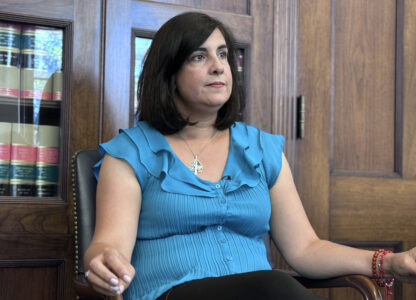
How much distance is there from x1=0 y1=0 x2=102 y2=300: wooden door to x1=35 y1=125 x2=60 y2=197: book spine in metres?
0.02

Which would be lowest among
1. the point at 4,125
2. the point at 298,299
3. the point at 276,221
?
the point at 298,299

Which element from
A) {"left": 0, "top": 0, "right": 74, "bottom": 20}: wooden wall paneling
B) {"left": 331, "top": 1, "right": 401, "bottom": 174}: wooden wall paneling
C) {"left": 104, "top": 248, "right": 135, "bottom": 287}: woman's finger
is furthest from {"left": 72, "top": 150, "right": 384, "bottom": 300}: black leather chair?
{"left": 331, "top": 1, "right": 401, "bottom": 174}: wooden wall paneling

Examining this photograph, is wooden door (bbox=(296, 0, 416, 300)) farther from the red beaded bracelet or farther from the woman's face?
the red beaded bracelet

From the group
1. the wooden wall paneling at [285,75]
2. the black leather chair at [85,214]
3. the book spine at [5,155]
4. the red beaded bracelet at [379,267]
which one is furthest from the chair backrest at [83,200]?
the wooden wall paneling at [285,75]

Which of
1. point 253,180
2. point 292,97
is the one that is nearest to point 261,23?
point 292,97

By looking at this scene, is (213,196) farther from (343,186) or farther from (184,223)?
Answer: (343,186)

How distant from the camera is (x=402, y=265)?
1.50 metres

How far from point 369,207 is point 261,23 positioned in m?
0.94

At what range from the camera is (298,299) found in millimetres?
1352

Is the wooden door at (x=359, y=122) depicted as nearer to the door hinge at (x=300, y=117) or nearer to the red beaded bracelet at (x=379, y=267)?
the door hinge at (x=300, y=117)

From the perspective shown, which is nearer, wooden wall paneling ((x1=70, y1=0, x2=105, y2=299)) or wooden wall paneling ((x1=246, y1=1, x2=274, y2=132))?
wooden wall paneling ((x1=70, y1=0, x2=105, y2=299))

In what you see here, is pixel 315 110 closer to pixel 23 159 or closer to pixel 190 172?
pixel 190 172

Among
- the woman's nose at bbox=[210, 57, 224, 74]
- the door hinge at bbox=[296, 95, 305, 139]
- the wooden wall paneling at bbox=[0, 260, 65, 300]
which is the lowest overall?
the wooden wall paneling at bbox=[0, 260, 65, 300]

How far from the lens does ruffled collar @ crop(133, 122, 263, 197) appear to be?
5.55 ft
